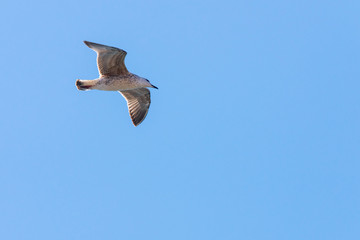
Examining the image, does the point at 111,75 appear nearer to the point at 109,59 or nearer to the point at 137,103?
the point at 109,59

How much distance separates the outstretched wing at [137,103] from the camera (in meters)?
17.5

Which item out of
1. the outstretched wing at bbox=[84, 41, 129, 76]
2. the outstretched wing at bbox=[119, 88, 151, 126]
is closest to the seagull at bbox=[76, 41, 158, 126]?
the outstretched wing at bbox=[84, 41, 129, 76]

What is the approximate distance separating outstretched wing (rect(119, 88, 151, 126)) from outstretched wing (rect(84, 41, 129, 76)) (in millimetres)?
2157

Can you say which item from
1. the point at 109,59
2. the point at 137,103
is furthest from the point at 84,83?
the point at 137,103

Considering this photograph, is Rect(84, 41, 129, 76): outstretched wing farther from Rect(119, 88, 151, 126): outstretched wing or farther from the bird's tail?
Rect(119, 88, 151, 126): outstretched wing

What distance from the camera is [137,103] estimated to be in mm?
17734

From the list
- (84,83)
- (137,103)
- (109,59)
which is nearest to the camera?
(109,59)

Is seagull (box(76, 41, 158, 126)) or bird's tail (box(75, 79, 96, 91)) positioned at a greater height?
seagull (box(76, 41, 158, 126))

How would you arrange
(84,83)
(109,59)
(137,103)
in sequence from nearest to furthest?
(109,59) → (84,83) → (137,103)

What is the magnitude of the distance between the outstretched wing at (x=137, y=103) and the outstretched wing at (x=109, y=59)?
7.08 feet

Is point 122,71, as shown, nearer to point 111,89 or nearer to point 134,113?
point 111,89

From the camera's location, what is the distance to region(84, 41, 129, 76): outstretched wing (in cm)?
→ 1418

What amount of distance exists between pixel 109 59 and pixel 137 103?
3.16 meters

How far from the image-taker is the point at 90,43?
1380 cm
